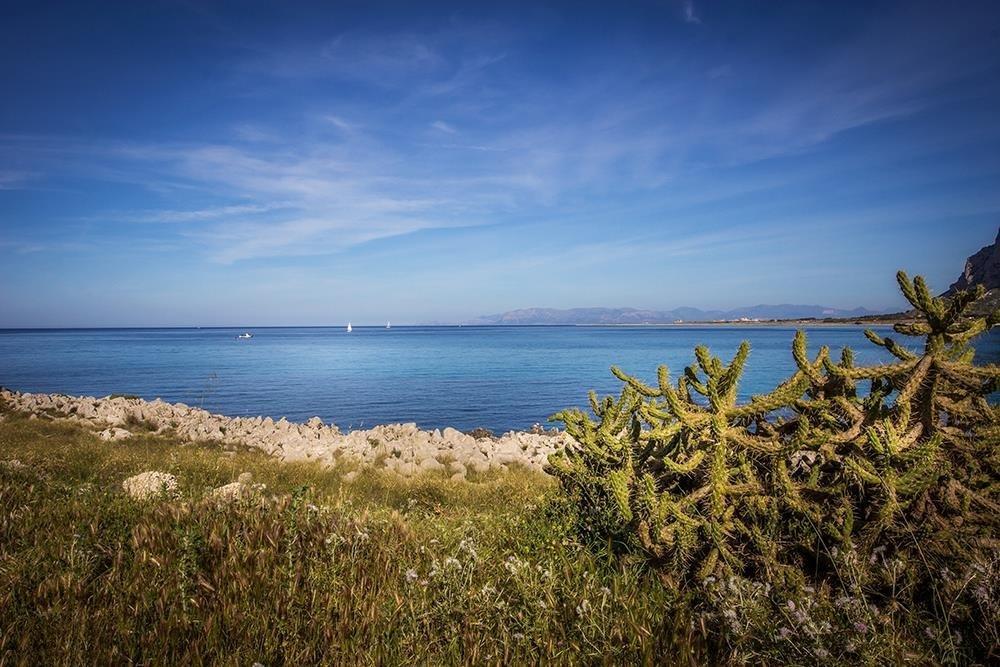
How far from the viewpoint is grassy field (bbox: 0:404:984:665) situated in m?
3.27

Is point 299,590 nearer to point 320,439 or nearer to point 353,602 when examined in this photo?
point 353,602

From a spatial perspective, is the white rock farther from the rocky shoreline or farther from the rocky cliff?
the rocky cliff

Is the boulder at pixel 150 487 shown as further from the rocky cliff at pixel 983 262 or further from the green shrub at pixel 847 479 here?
the rocky cliff at pixel 983 262

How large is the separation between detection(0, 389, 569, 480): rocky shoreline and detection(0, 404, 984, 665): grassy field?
9531 mm

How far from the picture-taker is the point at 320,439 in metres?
20.9

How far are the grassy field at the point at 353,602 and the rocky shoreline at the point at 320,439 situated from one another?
31.3ft

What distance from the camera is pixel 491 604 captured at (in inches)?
152

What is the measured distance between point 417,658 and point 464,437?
19.7 m

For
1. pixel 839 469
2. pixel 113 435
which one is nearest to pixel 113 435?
pixel 113 435

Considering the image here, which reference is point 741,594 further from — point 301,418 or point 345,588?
point 301,418

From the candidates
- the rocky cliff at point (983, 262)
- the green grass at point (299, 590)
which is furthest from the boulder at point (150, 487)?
the rocky cliff at point (983, 262)

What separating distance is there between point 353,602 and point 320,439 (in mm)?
18230

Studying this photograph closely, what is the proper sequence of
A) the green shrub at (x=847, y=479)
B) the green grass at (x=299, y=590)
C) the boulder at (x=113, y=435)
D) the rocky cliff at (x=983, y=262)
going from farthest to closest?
1. the rocky cliff at (x=983, y=262)
2. the boulder at (x=113, y=435)
3. the green shrub at (x=847, y=479)
4. the green grass at (x=299, y=590)

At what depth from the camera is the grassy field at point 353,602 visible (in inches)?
129
